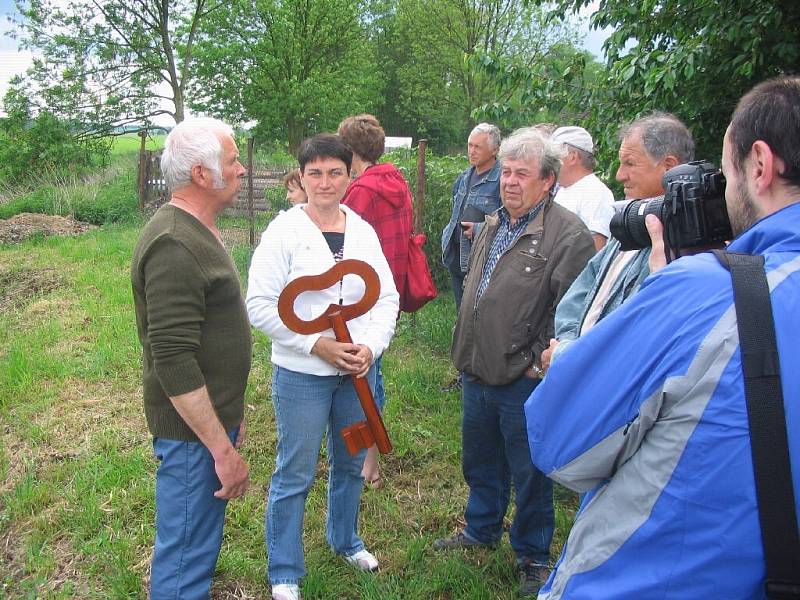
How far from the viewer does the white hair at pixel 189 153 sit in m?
2.09

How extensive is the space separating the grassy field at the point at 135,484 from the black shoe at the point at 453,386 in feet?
0.32

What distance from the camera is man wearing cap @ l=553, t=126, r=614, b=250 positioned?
3.59 metres

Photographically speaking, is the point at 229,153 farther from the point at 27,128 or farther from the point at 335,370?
the point at 27,128

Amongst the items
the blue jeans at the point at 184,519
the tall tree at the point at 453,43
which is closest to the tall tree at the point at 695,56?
the blue jeans at the point at 184,519

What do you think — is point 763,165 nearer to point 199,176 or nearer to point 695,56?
point 199,176

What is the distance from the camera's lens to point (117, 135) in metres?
22.0

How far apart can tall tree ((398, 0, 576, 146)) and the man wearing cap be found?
20611 mm

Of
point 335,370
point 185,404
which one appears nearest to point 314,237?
point 335,370

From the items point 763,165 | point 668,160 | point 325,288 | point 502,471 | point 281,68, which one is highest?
point 281,68

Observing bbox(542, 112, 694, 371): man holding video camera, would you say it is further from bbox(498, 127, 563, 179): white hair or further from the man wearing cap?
the man wearing cap

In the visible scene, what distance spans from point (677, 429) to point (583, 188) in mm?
2784

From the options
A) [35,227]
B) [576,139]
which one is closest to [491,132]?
[576,139]

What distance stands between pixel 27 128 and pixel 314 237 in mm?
21381

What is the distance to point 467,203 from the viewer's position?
16.1 ft
